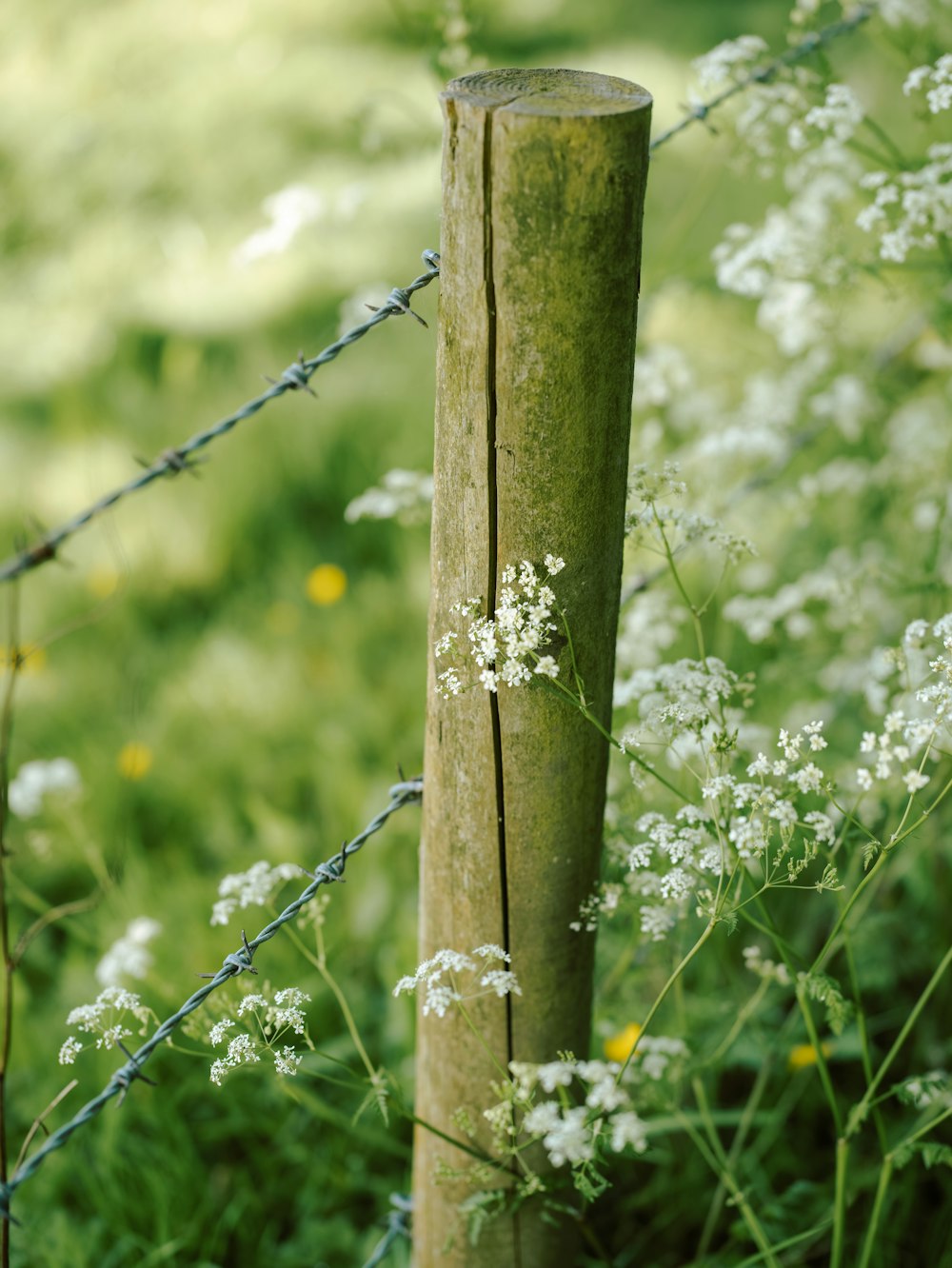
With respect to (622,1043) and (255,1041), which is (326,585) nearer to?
(622,1043)

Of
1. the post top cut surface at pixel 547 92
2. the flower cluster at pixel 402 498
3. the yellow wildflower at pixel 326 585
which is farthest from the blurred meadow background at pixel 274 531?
the post top cut surface at pixel 547 92

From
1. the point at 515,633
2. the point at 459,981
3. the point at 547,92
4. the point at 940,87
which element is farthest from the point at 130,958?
the point at 940,87

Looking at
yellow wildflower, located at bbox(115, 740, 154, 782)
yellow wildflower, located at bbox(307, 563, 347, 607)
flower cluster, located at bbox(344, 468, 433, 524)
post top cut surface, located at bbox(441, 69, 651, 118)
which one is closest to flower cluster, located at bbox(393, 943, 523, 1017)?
flower cluster, located at bbox(344, 468, 433, 524)

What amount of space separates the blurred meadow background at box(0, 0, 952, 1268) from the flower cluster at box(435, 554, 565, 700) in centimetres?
38

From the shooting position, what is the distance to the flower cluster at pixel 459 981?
1.26 m

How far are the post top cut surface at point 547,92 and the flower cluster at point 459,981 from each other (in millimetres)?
872

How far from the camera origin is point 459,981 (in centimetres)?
142

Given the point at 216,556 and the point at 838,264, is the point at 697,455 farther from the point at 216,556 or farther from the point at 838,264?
the point at 216,556

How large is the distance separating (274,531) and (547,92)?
2590 mm

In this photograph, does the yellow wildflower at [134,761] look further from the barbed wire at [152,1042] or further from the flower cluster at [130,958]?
the barbed wire at [152,1042]

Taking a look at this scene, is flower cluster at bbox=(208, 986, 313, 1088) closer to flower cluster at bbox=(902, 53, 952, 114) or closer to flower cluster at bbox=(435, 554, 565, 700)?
flower cluster at bbox=(435, 554, 565, 700)

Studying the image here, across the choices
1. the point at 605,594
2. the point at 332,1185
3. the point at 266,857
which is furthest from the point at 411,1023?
the point at 605,594

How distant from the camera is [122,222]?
4.80 meters

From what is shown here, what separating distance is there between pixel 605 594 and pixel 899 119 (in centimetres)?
454
